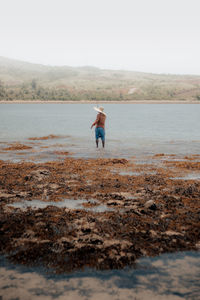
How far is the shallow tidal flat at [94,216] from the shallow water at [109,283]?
0.66 feet

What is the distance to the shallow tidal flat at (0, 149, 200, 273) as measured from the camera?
4980mm

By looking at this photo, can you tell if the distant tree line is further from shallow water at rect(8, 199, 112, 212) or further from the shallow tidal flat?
shallow water at rect(8, 199, 112, 212)

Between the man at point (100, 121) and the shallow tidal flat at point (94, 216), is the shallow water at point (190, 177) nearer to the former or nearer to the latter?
the shallow tidal flat at point (94, 216)

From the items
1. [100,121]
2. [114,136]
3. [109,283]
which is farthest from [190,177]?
[114,136]

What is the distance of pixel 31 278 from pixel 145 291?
5.07 ft

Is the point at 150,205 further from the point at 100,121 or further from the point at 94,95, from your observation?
the point at 94,95

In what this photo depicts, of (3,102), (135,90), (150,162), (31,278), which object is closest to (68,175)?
(150,162)

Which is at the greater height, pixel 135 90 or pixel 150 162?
pixel 135 90

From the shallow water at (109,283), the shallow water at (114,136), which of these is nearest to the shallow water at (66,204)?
the shallow water at (109,283)

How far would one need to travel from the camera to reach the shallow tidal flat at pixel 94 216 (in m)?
4.98

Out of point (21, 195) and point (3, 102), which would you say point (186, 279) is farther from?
point (3, 102)

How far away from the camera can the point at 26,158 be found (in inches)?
585

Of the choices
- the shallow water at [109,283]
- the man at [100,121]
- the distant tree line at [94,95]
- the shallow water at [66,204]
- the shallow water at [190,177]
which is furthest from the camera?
the distant tree line at [94,95]

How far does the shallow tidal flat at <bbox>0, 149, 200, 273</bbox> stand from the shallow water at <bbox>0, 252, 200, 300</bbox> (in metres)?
0.20
